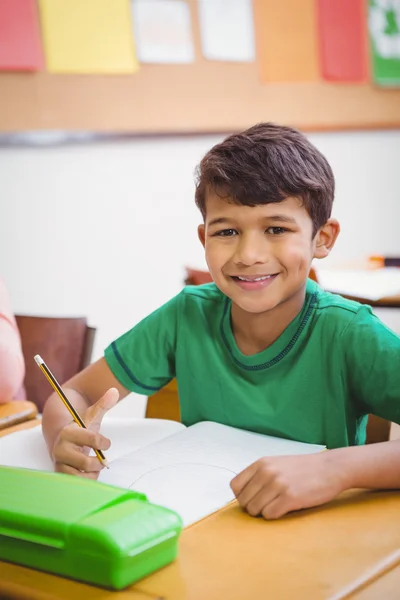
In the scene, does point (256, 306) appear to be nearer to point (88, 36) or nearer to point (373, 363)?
point (373, 363)

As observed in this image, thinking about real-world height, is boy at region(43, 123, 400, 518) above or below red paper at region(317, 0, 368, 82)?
below

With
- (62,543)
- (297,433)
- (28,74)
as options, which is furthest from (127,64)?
(62,543)

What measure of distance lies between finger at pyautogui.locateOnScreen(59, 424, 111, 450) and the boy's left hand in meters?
0.20

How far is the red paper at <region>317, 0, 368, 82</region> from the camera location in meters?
3.62

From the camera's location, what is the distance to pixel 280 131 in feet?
4.31

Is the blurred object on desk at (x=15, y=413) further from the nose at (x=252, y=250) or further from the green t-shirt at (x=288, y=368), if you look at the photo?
the nose at (x=252, y=250)

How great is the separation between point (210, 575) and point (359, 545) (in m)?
0.15

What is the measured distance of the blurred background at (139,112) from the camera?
274 centimetres

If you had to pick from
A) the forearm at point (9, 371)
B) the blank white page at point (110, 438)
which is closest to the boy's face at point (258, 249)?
the blank white page at point (110, 438)

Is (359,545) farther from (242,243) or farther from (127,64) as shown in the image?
(127,64)

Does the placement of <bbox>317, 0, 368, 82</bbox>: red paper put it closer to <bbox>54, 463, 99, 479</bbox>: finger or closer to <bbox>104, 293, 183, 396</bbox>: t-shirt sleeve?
<bbox>104, 293, 183, 396</bbox>: t-shirt sleeve

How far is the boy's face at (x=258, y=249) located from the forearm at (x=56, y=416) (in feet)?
1.04

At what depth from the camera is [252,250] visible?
1.21 m

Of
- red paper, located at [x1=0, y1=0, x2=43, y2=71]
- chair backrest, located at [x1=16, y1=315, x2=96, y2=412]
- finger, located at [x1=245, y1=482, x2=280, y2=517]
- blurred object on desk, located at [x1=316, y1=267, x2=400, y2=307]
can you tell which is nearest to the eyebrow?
finger, located at [x1=245, y1=482, x2=280, y2=517]
